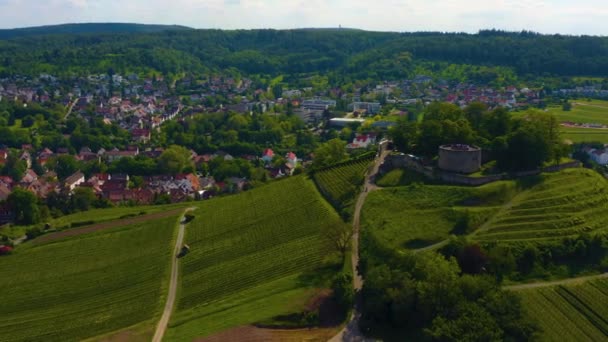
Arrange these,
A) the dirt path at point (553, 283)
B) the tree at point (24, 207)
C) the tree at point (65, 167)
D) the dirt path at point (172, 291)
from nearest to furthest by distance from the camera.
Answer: the dirt path at point (553, 283) → the dirt path at point (172, 291) → the tree at point (24, 207) → the tree at point (65, 167)

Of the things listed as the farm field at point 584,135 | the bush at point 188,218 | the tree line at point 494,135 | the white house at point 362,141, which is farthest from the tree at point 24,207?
the farm field at point 584,135

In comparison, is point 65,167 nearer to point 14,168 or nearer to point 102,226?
point 14,168

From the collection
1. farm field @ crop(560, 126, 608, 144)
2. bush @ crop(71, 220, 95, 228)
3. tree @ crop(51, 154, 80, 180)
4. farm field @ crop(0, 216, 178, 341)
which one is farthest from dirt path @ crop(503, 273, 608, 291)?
tree @ crop(51, 154, 80, 180)

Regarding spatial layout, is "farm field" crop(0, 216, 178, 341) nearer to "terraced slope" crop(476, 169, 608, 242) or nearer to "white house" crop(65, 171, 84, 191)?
"terraced slope" crop(476, 169, 608, 242)

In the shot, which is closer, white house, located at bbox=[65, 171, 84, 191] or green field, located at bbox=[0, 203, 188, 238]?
green field, located at bbox=[0, 203, 188, 238]

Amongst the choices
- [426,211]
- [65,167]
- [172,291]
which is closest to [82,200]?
[65,167]

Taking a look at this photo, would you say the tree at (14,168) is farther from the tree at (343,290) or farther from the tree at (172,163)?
the tree at (343,290)
